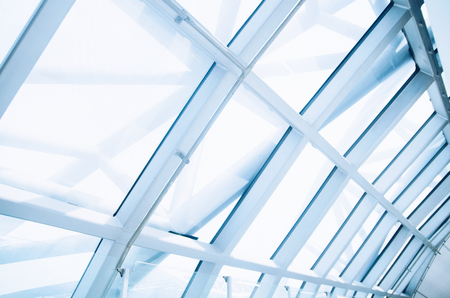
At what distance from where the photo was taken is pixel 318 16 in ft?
17.8

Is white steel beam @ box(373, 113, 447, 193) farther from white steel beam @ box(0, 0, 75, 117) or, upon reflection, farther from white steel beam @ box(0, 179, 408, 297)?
white steel beam @ box(0, 0, 75, 117)

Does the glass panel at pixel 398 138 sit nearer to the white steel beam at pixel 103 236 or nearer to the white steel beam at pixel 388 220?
the white steel beam at pixel 388 220

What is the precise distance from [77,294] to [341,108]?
21.6 ft

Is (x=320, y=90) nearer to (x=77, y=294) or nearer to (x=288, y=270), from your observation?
(x=288, y=270)

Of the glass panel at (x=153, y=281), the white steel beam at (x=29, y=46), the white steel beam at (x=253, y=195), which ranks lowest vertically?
the glass panel at (x=153, y=281)

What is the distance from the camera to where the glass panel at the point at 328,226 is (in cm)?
859

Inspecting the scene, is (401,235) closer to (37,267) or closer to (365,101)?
(365,101)

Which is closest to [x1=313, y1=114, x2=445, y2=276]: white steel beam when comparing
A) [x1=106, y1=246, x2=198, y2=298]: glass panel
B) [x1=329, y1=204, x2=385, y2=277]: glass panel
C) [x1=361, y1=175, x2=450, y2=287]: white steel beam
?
[x1=329, y1=204, x2=385, y2=277]: glass panel

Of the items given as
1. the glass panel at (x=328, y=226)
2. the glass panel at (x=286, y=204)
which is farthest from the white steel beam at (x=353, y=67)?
the glass panel at (x=328, y=226)

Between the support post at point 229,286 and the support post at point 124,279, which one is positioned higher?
the support post at point 229,286

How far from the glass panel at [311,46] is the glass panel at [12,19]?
3.46 meters

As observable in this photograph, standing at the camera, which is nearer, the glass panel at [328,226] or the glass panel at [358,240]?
the glass panel at [328,226]

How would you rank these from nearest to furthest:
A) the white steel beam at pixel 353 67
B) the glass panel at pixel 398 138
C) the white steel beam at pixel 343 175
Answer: the white steel beam at pixel 353 67 → the white steel beam at pixel 343 175 → the glass panel at pixel 398 138

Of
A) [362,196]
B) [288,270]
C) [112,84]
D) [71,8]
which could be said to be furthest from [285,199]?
[71,8]
